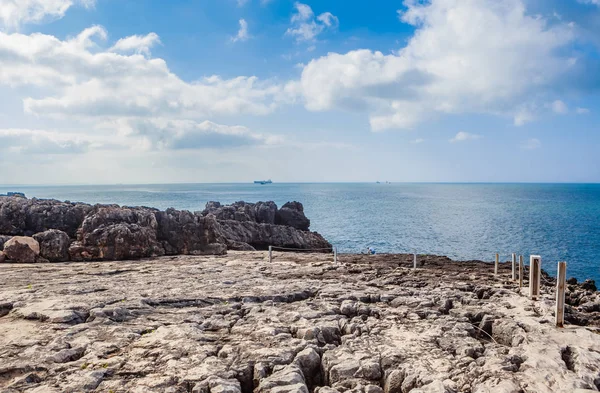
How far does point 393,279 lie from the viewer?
18.2 m

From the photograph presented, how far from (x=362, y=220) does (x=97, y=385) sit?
83761mm

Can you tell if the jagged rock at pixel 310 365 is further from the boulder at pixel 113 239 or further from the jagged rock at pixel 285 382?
the boulder at pixel 113 239

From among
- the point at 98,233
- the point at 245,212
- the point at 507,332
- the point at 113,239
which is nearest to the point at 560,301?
the point at 507,332

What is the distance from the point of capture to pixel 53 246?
2447cm

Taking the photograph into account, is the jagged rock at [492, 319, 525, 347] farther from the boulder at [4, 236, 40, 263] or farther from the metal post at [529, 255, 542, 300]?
the boulder at [4, 236, 40, 263]

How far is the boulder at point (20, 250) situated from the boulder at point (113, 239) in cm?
220

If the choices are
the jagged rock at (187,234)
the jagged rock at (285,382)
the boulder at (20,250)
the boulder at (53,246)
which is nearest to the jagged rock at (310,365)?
the jagged rock at (285,382)

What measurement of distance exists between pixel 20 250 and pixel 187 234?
10698 millimetres

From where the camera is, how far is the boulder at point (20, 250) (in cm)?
2294

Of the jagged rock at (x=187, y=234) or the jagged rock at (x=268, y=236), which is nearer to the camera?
the jagged rock at (x=187, y=234)

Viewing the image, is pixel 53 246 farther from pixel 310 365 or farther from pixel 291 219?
pixel 291 219

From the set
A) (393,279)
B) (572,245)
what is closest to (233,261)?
(393,279)

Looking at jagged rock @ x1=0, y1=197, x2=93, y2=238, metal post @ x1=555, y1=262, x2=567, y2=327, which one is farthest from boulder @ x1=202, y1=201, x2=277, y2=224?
metal post @ x1=555, y1=262, x2=567, y2=327

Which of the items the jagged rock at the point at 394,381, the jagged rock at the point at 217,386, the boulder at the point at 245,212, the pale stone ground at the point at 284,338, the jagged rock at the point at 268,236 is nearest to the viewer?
the jagged rock at the point at 217,386
